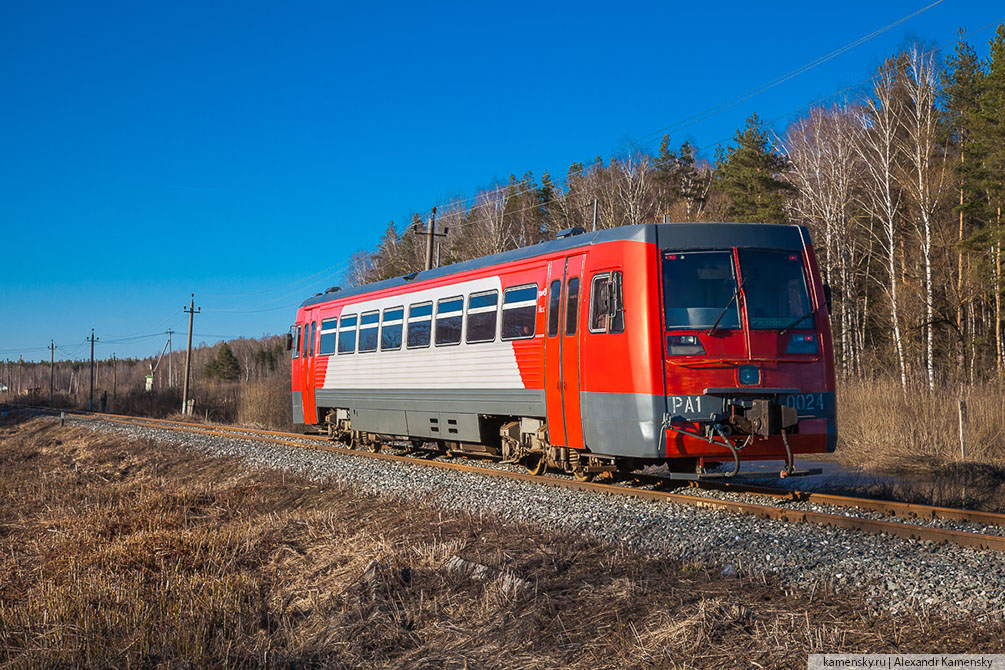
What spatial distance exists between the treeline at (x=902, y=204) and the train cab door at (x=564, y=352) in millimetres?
14200

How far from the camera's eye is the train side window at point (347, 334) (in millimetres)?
16641

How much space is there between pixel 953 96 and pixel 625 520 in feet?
85.5

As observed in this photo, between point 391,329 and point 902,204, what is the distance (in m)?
22.4

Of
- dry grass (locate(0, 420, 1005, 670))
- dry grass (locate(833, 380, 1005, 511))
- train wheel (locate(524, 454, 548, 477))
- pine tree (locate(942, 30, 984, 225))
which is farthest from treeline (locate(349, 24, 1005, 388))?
dry grass (locate(0, 420, 1005, 670))

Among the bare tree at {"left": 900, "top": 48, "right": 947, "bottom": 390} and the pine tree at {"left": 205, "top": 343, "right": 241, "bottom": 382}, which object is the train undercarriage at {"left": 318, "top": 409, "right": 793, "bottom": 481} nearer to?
the bare tree at {"left": 900, "top": 48, "right": 947, "bottom": 390}

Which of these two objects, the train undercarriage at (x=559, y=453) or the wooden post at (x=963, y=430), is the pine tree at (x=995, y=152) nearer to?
the wooden post at (x=963, y=430)

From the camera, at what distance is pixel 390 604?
→ 6.16 meters

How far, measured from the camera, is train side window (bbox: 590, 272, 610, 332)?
1012cm

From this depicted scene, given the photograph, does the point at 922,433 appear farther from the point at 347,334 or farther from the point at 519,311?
the point at 347,334

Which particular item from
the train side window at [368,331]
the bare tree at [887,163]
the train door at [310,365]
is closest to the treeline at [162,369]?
the bare tree at [887,163]

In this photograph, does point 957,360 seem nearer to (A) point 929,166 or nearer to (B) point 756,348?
(A) point 929,166

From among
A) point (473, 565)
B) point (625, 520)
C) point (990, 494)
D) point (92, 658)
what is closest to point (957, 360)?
point (990, 494)

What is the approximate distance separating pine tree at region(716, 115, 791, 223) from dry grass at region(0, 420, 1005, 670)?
27.1m

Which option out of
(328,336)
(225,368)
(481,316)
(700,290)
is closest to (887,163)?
(328,336)
